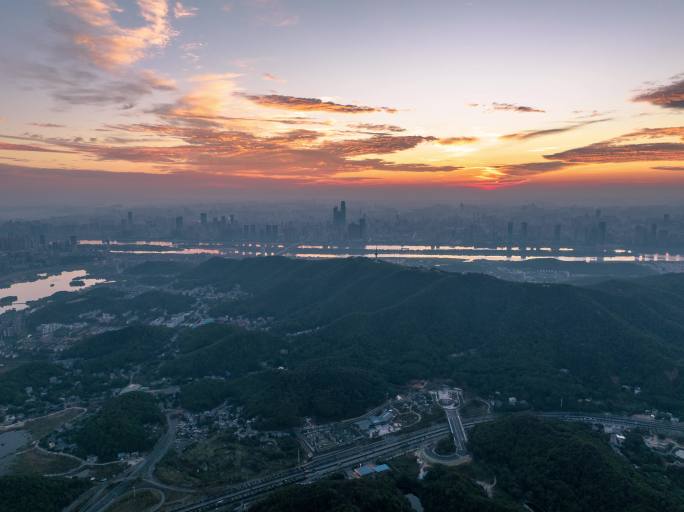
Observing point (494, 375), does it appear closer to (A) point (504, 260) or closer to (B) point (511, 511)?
(B) point (511, 511)

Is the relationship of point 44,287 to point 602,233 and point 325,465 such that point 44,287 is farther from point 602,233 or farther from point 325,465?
point 602,233

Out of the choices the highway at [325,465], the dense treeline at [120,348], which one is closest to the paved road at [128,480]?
the highway at [325,465]

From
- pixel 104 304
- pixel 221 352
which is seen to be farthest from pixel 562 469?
pixel 104 304

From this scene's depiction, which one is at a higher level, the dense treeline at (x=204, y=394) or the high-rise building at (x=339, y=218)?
the high-rise building at (x=339, y=218)

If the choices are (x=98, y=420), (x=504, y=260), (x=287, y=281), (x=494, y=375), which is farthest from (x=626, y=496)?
(x=504, y=260)

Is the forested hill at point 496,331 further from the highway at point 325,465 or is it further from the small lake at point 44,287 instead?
the small lake at point 44,287

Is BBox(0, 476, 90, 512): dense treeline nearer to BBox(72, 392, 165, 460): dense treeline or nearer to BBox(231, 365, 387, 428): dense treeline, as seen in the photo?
BBox(72, 392, 165, 460): dense treeline

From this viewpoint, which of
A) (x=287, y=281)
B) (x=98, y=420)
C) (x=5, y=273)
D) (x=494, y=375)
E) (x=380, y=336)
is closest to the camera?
(x=98, y=420)

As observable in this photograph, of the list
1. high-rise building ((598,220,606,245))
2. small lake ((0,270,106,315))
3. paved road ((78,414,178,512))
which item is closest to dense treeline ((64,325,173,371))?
paved road ((78,414,178,512))
